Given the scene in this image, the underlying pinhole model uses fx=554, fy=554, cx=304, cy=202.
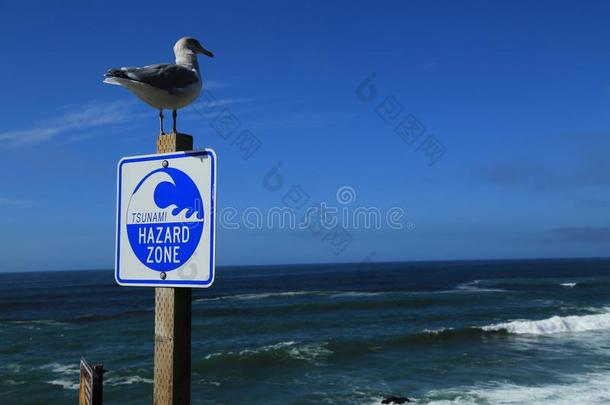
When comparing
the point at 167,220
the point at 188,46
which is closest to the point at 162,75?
the point at 188,46

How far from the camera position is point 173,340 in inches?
85.0

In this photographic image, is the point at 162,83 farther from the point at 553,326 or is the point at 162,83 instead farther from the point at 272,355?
the point at 553,326

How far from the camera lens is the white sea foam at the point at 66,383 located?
14.8 m

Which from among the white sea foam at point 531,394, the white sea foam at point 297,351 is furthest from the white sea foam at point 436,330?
the white sea foam at point 531,394

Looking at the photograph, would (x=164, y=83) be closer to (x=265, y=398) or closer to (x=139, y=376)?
(x=265, y=398)

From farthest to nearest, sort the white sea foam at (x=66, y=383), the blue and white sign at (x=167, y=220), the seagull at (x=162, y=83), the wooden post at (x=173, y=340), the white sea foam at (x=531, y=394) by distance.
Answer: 1. the white sea foam at (x=66, y=383)
2. the white sea foam at (x=531, y=394)
3. the seagull at (x=162, y=83)
4. the wooden post at (x=173, y=340)
5. the blue and white sign at (x=167, y=220)

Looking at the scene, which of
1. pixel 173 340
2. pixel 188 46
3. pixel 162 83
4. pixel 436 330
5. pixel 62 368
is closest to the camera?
pixel 173 340

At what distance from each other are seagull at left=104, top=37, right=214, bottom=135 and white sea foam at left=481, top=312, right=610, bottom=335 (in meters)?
23.7

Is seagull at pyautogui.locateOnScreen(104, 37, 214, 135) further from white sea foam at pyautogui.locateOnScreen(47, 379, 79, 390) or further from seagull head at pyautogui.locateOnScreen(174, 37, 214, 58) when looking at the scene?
white sea foam at pyautogui.locateOnScreen(47, 379, 79, 390)

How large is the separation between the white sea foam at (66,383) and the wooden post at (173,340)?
562 inches

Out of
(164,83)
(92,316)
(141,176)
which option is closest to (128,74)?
(164,83)

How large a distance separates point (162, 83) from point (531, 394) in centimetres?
1263

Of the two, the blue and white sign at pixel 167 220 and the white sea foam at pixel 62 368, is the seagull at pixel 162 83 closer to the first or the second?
the blue and white sign at pixel 167 220

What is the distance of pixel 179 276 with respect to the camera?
6.61 ft
